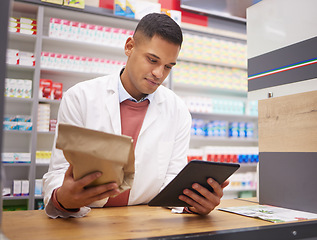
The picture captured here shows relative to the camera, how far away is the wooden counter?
0.95m

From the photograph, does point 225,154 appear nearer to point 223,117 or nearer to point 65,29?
point 223,117

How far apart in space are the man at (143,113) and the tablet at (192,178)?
5 cm

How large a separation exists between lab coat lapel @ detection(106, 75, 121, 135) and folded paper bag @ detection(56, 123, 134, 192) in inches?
28.2

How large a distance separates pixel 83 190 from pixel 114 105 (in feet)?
2.42

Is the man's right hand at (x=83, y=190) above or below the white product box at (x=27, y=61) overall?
below

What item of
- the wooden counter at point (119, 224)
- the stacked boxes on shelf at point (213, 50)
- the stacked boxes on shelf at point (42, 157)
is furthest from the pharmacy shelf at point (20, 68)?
the wooden counter at point (119, 224)

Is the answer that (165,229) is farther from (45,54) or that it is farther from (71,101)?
(45,54)

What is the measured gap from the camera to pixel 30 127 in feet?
12.3

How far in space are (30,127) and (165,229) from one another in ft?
10.3

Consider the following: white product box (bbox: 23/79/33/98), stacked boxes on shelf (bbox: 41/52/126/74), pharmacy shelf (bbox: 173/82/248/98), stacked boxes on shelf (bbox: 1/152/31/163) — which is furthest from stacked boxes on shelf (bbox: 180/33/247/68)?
stacked boxes on shelf (bbox: 1/152/31/163)

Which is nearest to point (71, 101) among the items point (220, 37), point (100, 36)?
point (100, 36)

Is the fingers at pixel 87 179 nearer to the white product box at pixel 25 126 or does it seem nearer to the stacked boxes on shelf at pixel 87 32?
the white product box at pixel 25 126

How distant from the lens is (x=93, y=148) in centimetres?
87

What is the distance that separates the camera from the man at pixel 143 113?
148cm
